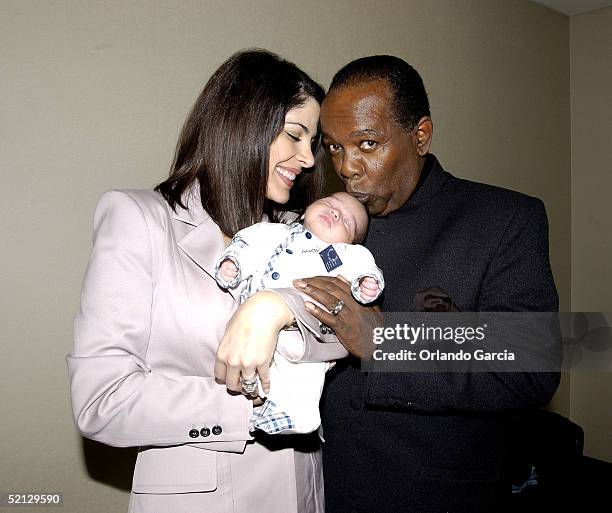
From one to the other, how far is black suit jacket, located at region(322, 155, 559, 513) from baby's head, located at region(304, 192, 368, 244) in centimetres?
18

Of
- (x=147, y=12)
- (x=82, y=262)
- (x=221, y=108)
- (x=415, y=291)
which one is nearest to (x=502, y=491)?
(x=415, y=291)

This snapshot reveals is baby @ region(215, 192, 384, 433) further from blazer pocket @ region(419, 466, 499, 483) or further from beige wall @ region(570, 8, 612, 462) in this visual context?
beige wall @ region(570, 8, 612, 462)

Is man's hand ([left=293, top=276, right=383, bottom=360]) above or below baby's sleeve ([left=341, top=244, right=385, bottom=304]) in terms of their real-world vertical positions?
below

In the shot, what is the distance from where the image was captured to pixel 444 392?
62.9 inches

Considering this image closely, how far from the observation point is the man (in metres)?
1.60

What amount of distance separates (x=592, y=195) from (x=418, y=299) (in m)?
3.65

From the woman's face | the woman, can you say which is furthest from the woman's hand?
the woman's face

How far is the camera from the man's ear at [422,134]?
1.82 m

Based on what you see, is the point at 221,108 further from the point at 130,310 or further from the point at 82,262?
the point at 82,262

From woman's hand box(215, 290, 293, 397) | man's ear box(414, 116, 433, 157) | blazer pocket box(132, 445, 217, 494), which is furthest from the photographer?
man's ear box(414, 116, 433, 157)

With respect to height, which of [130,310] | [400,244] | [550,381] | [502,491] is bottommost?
[502,491]

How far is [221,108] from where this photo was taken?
182cm

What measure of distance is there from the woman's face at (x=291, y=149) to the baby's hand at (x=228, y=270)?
1.09ft

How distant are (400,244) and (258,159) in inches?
18.3
